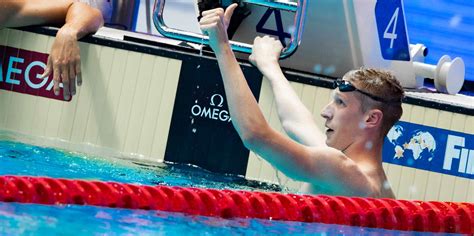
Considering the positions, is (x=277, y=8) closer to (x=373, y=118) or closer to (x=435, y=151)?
(x=435, y=151)

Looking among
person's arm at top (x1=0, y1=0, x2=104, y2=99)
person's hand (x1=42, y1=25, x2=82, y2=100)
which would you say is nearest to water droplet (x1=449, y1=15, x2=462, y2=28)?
person's arm at top (x1=0, y1=0, x2=104, y2=99)

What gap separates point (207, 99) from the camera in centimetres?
555

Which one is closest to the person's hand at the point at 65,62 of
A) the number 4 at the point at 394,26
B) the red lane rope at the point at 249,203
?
the number 4 at the point at 394,26

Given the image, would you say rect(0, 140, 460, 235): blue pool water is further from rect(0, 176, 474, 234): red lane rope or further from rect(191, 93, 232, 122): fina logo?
rect(191, 93, 232, 122): fina logo

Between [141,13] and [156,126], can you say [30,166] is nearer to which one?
[156,126]

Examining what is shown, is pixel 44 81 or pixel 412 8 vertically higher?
pixel 412 8

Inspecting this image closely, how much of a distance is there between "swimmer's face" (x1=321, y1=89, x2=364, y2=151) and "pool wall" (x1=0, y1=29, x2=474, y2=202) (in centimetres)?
154

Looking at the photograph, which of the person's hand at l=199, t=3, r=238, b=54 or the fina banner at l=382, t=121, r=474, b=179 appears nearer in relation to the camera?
the person's hand at l=199, t=3, r=238, b=54

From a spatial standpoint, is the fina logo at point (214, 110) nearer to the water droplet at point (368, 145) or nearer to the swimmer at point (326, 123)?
the swimmer at point (326, 123)

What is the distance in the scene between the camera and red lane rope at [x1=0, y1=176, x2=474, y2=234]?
3402 mm

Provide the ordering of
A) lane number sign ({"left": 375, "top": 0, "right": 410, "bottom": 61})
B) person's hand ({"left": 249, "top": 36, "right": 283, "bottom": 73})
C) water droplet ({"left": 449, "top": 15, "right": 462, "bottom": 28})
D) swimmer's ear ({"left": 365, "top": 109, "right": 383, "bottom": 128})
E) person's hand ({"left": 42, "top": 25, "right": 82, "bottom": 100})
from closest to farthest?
swimmer's ear ({"left": 365, "top": 109, "right": 383, "bottom": 128}) < person's hand ({"left": 249, "top": 36, "right": 283, "bottom": 73}) < person's hand ({"left": 42, "top": 25, "right": 82, "bottom": 100}) < lane number sign ({"left": 375, "top": 0, "right": 410, "bottom": 61}) < water droplet ({"left": 449, "top": 15, "right": 462, "bottom": 28})

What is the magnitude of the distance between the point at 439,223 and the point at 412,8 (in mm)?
4207

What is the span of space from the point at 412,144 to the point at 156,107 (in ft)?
4.21

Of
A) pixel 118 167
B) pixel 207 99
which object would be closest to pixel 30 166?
pixel 118 167
